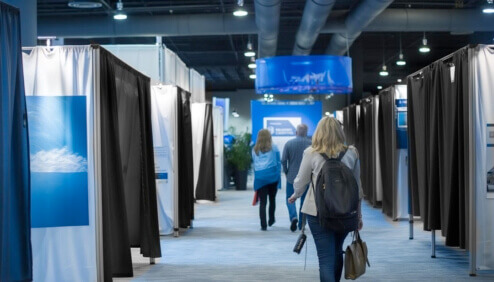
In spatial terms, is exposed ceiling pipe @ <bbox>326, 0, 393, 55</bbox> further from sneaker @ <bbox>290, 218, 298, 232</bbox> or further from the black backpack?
the black backpack

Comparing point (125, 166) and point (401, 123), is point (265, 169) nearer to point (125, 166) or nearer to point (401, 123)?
point (401, 123)

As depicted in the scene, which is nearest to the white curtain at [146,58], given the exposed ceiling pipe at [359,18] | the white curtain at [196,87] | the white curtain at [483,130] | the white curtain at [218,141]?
the white curtain at [196,87]

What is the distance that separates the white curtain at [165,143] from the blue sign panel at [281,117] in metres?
10.1

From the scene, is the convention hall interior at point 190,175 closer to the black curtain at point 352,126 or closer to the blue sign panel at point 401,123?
the blue sign panel at point 401,123

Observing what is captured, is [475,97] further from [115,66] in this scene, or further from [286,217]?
[286,217]

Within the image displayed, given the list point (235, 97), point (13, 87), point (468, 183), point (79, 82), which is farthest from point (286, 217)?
point (235, 97)

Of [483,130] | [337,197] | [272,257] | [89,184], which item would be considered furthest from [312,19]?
[337,197]

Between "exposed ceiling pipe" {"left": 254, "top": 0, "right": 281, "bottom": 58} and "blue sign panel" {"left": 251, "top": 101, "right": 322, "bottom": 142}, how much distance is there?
157 centimetres

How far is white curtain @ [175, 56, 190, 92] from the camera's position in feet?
37.0

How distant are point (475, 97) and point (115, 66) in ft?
10.2

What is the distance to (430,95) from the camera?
24.3ft

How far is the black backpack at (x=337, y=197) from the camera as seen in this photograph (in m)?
4.53

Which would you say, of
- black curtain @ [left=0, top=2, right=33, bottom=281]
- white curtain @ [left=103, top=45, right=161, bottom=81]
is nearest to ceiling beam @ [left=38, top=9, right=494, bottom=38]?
white curtain @ [left=103, top=45, right=161, bottom=81]

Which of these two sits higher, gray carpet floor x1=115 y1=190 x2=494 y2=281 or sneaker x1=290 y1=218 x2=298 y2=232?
sneaker x1=290 y1=218 x2=298 y2=232
